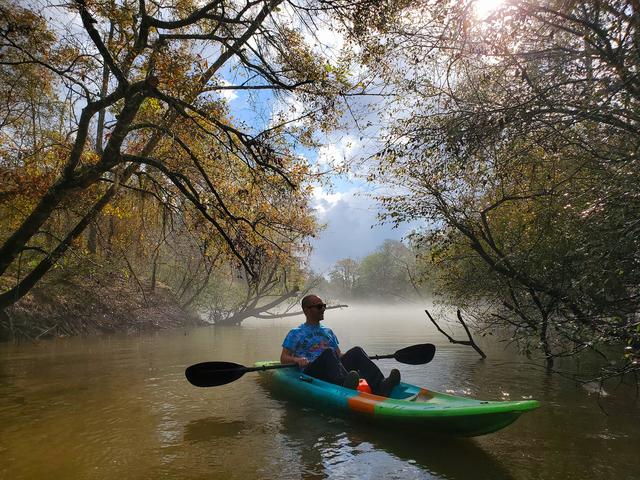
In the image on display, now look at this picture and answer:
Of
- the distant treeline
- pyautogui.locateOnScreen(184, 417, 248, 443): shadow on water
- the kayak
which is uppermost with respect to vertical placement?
the distant treeline

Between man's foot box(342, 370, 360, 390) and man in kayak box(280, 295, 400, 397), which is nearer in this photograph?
man's foot box(342, 370, 360, 390)

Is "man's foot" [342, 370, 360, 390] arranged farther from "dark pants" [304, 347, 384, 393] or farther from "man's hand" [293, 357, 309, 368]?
"man's hand" [293, 357, 309, 368]

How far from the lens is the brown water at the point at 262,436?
143 inches

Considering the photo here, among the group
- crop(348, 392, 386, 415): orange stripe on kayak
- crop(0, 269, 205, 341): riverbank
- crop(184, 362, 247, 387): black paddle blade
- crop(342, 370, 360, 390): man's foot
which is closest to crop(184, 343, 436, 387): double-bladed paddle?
crop(184, 362, 247, 387): black paddle blade

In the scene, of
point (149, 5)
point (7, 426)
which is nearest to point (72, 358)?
point (7, 426)

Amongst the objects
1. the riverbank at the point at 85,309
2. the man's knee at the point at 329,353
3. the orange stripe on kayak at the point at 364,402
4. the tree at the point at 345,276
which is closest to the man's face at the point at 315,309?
the man's knee at the point at 329,353

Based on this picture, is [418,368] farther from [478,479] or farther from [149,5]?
[149,5]

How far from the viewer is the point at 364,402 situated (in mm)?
4605

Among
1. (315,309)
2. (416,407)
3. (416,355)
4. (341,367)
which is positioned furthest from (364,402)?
(416,355)

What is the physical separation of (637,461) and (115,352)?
34.4 ft

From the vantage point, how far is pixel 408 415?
418 cm

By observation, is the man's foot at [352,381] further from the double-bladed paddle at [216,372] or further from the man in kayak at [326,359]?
the double-bladed paddle at [216,372]

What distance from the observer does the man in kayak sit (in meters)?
5.22

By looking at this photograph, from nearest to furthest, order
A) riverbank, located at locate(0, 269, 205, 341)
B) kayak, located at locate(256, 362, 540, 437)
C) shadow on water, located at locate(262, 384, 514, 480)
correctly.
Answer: shadow on water, located at locate(262, 384, 514, 480) → kayak, located at locate(256, 362, 540, 437) → riverbank, located at locate(0, 269, 205, 341)
